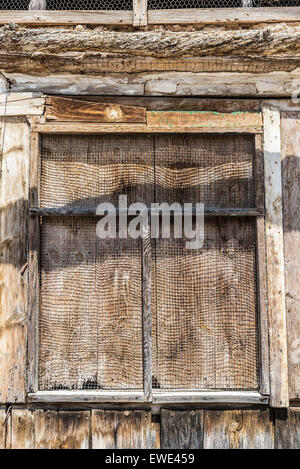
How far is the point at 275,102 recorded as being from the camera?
2.67 metres

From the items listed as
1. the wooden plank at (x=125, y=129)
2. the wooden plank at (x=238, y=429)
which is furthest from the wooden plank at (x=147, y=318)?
the wooden plank at (x=125, y=129)

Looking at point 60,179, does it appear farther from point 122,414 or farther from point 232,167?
point 122,414

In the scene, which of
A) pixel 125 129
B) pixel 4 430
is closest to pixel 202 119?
pixel 125 129

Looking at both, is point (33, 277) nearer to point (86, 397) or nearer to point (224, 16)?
point (86, 397)

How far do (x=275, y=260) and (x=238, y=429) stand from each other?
43.9 inches

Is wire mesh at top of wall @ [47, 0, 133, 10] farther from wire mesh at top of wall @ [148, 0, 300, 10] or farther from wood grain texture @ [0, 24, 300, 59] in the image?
wood grain texture @ [0, 24, 300, 59]

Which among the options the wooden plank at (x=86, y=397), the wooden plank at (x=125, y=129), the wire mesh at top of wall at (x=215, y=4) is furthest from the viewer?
the wire mesh at top of wall at (x=215, y=4)

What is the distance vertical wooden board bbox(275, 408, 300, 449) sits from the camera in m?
2.51

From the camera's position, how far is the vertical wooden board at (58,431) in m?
2.50

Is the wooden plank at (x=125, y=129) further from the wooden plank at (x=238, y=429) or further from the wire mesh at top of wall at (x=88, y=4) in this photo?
the wooden plank at (x=238, y=429)

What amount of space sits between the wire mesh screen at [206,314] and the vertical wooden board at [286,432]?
26cm

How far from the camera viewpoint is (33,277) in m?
2.51

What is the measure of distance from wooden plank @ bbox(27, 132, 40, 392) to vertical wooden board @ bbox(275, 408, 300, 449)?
158 centimetres

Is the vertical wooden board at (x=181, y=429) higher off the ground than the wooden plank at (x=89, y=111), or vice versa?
the wooden plank at (x=89, y=111)
